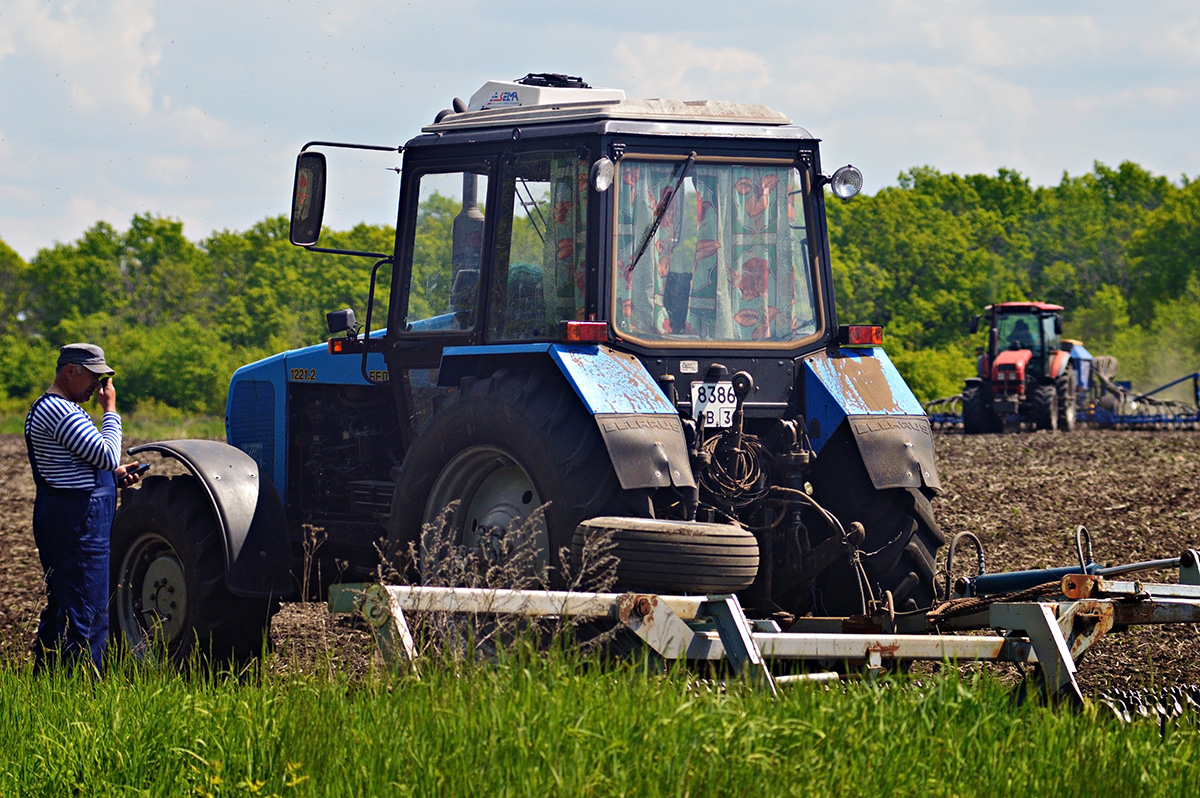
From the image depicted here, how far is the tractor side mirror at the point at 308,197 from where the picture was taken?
6918 mm

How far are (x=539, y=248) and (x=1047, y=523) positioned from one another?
27.3 feet

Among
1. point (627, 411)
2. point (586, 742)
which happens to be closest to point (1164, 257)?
point (627, 411)

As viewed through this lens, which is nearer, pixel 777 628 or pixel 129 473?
pixel 777 628

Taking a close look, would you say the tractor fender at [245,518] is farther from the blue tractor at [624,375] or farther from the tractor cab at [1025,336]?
the tractor cab at [1025,336]

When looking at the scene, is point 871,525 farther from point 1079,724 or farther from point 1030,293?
point 1030,293

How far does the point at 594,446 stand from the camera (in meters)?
5.64

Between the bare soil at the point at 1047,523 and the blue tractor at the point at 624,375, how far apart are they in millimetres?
810

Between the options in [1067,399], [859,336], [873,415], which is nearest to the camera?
[873,415]

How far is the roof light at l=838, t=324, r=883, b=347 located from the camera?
6.64 m

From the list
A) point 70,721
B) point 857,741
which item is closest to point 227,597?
point 70,721

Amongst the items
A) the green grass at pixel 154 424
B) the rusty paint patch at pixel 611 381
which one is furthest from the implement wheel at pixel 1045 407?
the rusty paint patch at pixel 611 381

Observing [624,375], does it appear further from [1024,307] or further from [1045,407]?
[1024,307]

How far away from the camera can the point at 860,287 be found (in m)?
66.2

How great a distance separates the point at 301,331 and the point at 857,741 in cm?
6025
